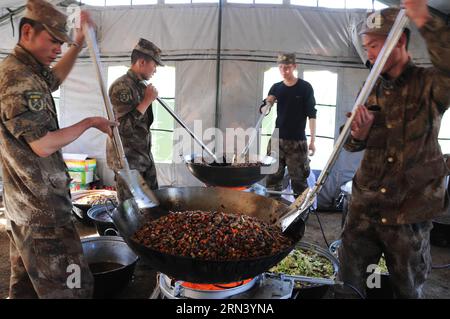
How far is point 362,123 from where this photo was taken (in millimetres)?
1795

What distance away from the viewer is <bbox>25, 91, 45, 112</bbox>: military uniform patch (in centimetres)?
180

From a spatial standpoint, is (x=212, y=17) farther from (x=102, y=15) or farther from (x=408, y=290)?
(x=408, y=290)

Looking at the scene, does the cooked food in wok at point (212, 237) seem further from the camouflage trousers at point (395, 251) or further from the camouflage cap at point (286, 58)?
the camouflage cap at point (286, 58)

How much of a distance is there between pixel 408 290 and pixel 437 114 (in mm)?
977

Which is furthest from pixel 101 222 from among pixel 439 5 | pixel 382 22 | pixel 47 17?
pixel 439 5

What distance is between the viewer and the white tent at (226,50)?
18.9ft

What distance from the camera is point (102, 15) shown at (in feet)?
21.2

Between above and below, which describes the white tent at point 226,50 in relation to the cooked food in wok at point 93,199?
above

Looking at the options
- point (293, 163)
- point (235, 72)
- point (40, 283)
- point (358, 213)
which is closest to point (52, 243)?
point (40, 283)

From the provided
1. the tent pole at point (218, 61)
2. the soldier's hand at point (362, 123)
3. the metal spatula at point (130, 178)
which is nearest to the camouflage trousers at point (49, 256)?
the metal spatula at point (130, 178)

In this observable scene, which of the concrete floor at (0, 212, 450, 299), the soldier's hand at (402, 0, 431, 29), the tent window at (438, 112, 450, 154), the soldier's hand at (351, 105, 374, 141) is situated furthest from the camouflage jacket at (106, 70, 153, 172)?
the tent window at (438, 112, 450, 154)

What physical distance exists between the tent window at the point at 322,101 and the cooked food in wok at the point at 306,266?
3.27m

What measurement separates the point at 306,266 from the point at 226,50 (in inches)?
163

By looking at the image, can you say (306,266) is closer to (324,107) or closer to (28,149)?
(28,149)
